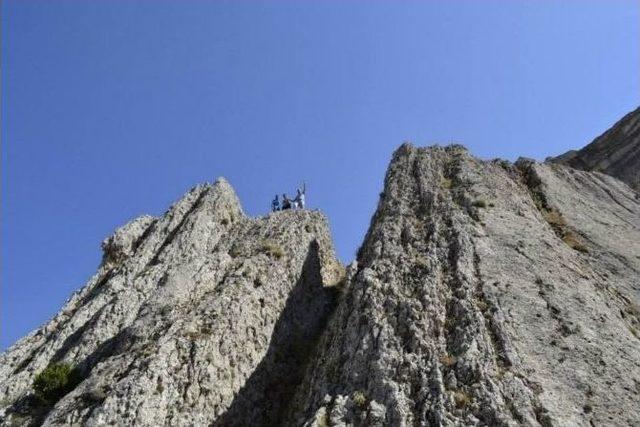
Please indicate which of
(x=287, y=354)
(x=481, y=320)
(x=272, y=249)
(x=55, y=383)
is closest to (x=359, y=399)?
(x=481, y=320)

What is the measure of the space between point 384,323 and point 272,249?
Result: 38.6ft

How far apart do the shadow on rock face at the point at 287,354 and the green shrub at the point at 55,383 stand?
7.42 m

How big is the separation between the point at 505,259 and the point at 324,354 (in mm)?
9426

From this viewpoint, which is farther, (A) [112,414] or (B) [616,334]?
(B) [616,334]

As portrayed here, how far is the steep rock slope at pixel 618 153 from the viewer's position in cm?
5566

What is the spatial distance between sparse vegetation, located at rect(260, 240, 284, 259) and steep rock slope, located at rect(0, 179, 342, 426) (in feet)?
0.33

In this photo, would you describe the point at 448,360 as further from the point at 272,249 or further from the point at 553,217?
the point at 553,217

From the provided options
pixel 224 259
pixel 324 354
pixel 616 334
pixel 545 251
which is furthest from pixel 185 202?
pixel 616 334

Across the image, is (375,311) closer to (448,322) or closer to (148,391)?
(448,322)

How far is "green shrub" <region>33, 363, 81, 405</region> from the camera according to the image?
25773mm

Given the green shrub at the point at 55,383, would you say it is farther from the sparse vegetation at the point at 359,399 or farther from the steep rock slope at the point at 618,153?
the steep rock slope at the point at 618,153

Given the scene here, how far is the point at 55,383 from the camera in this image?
26.1 meters

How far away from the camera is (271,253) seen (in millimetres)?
33281

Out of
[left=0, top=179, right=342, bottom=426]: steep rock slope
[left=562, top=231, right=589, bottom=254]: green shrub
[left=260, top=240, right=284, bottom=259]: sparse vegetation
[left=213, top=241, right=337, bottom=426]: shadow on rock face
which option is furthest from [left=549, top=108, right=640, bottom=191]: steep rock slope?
[left=260, top=240, right=284, bottom=259]: sparse vegetation
